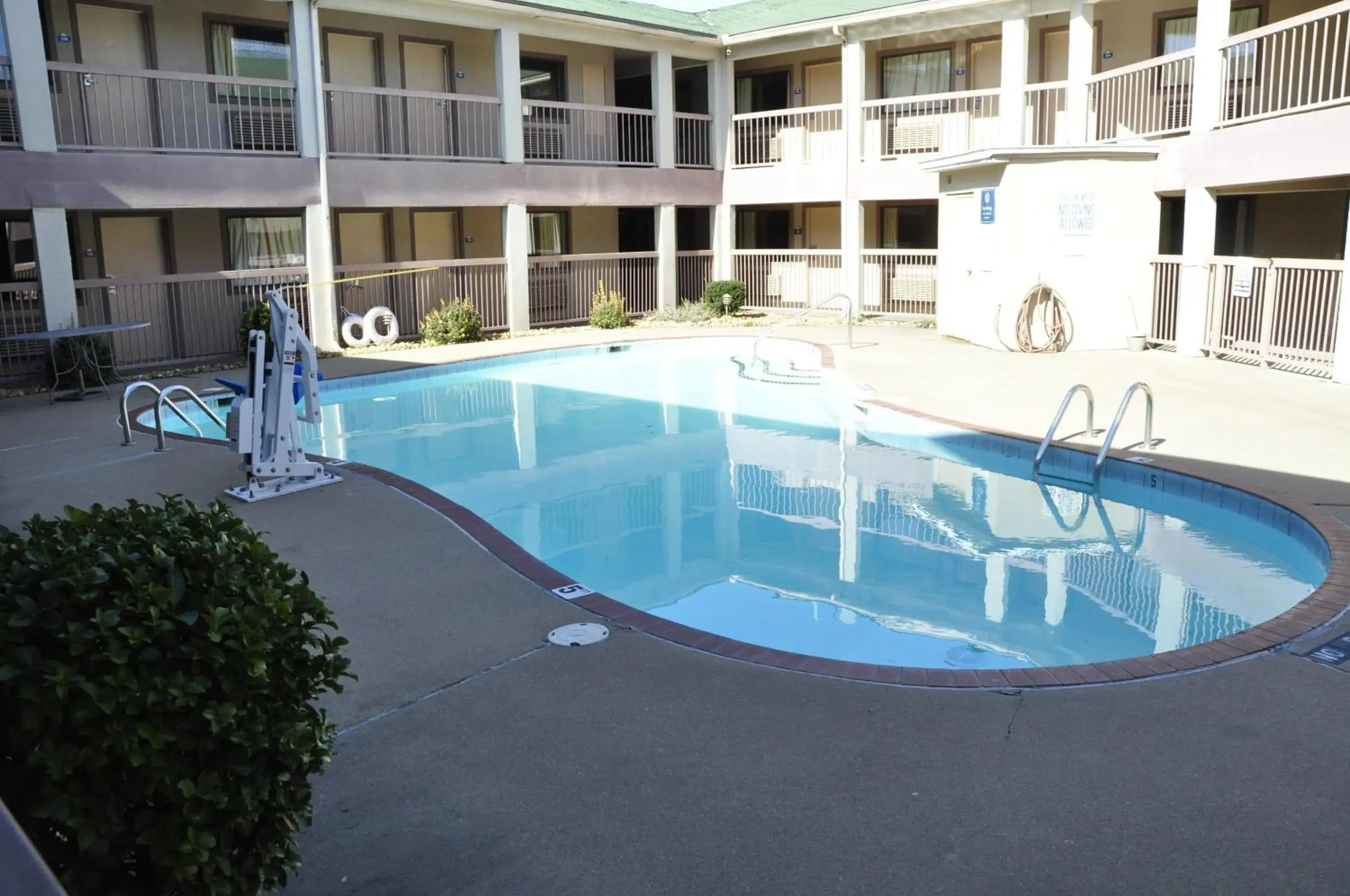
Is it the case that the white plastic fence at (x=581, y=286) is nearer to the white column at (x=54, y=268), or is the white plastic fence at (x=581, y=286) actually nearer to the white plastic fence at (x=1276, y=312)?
the white column at (x=54, y=268)

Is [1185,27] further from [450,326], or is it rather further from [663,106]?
[450,326]

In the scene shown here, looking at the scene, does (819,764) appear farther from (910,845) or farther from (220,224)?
(220,224)

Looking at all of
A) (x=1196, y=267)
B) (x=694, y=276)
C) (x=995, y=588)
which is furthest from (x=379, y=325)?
(x=995, y=588)

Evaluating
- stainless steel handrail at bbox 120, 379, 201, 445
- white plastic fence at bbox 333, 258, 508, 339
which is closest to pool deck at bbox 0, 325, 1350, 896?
stainless steel handrail at bbox 120, 379, 201, 445

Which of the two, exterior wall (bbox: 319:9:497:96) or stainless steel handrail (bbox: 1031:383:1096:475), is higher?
exterior wall (bbox: 319:9:497:96)

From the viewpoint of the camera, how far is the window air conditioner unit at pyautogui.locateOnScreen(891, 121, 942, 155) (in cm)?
2295

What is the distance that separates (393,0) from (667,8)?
7790 mm

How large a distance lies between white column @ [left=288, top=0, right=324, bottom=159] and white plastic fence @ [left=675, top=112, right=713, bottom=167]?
8.65 meters

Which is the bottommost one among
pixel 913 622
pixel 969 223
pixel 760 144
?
pixel 913 622

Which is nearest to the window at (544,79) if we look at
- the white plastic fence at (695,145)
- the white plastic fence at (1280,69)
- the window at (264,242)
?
the white plastic fence at (695,145)

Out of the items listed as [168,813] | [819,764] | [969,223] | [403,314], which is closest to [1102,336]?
[969,223]

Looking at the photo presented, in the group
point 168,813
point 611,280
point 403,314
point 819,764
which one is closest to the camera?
point 168,813

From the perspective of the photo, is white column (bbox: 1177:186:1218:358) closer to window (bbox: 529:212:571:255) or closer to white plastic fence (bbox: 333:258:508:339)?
white plastic fence (bbox: 333:258:508:339)

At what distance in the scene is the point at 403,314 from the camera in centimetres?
2086
